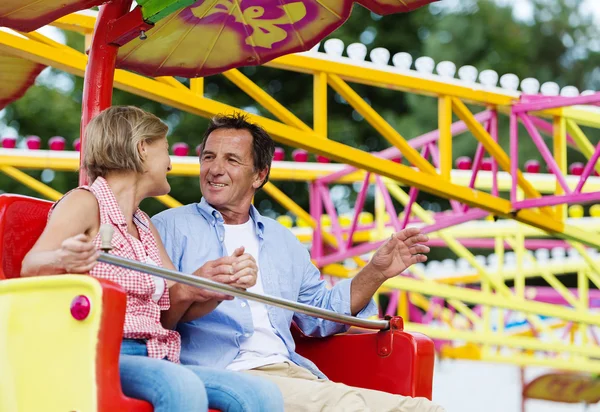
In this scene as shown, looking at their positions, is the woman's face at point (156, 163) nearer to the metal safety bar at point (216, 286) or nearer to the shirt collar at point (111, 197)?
the shirt collar at point (111, 197)

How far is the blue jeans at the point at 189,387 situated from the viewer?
2508 mm

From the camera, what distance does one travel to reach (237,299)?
3.29m

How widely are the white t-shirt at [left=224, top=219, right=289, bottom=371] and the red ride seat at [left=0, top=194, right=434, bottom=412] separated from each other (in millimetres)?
317

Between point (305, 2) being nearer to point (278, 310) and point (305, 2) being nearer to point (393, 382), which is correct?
point (278, 310)

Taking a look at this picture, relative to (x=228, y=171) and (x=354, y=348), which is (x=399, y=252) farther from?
(x=228, y=171)

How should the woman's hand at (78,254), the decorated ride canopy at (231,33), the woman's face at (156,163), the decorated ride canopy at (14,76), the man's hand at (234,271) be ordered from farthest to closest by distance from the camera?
A: the decorated ride canopy at (14,76)
the decorated ride canopy at (231,33)
the woman's face at (156,163)
the man's hand at (234,271)
the woman's hand at (78,254)

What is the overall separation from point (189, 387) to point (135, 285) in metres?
0.44

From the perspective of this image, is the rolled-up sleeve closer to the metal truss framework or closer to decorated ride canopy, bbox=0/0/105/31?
decorated ride canopy, bbox=0/0/105/31

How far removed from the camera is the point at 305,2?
12.1 ft

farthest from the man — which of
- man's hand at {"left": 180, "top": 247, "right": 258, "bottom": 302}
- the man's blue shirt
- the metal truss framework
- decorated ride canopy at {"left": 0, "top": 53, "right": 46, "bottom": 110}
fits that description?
decorated ride canopy at {"left": 0, "top": 53, "right": 46, "bottom": 110}

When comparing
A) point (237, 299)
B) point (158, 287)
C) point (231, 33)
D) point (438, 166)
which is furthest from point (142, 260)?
point (438, 166)

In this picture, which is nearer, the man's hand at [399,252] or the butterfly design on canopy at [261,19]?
Answer: the man's hand at [399,252]

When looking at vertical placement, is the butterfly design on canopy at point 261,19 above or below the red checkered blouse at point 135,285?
above

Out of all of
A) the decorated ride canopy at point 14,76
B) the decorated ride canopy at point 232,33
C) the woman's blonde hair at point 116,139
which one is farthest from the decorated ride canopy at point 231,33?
the decorated ride canopy at point 14,76
